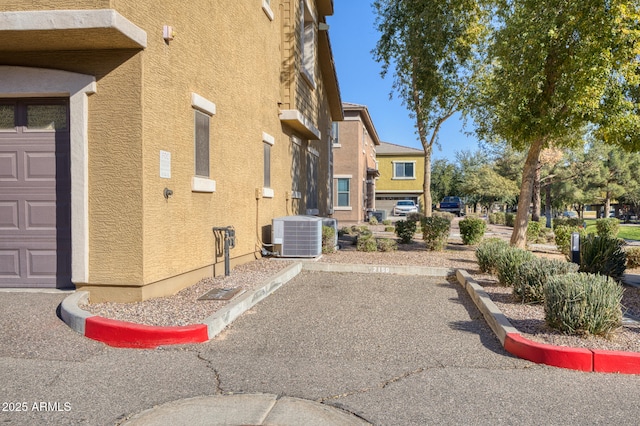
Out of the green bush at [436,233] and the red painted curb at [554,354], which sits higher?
the green bush at [436,233]

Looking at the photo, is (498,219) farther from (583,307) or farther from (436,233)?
(583,307)

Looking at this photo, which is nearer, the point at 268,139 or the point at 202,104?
the point at 202,104

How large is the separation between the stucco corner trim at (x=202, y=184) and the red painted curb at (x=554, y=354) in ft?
16.5

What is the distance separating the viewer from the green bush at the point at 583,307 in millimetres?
5273

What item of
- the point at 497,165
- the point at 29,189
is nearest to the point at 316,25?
the point at 29,189

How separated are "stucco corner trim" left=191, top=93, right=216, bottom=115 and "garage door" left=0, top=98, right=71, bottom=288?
1.80 m

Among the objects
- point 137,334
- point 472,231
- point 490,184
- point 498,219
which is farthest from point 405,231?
point 490,184

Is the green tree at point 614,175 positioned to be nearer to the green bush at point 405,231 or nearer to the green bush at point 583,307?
the green bush at point 405,231

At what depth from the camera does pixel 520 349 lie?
502 cm

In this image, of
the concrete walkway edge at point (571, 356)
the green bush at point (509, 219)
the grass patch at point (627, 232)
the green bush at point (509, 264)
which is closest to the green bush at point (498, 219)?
the green bush at point (509, 219)

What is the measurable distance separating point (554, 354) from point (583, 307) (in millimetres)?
844

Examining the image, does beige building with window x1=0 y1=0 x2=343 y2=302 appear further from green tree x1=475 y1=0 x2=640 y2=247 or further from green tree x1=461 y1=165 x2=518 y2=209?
green tree x1=461 y1=165 x2=518 y2=209

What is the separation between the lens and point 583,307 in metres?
5.30

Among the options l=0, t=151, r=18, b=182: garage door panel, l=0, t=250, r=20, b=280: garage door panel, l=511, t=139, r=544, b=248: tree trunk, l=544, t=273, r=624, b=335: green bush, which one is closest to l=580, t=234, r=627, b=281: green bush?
l=511, t=139, r=544, b=248: tree trunk
